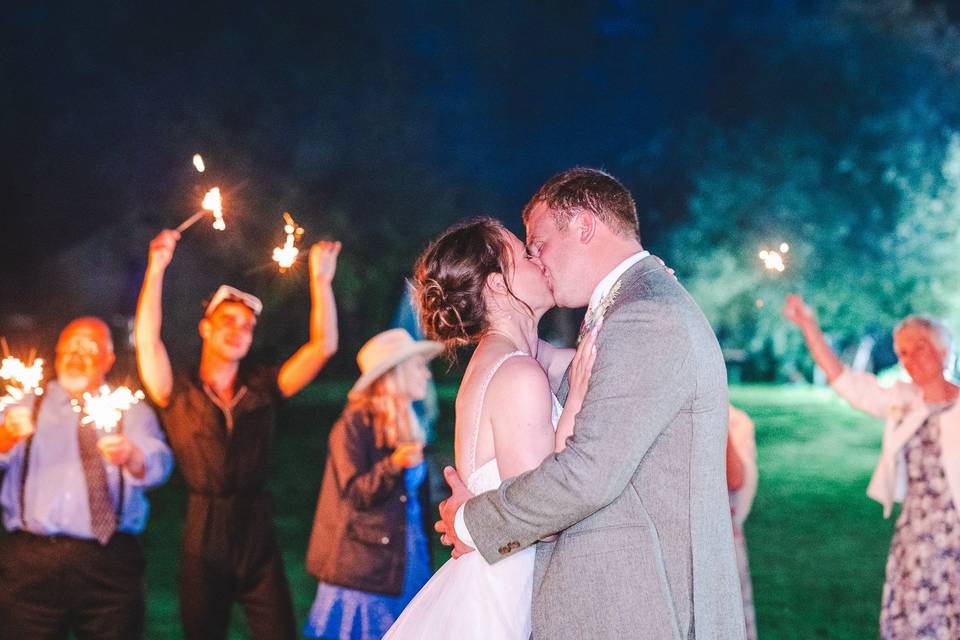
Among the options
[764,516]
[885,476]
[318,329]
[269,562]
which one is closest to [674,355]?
[318,329]

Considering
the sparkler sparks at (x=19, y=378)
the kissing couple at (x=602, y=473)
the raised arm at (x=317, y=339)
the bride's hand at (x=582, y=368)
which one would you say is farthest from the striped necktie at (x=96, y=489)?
the bride's hand at (x=582, y=368)

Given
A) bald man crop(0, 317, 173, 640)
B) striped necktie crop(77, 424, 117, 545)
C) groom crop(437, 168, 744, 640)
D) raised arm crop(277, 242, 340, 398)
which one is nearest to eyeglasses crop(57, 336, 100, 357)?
bald man crop(0, 317, 173, 640)

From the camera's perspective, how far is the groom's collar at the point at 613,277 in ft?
7.64

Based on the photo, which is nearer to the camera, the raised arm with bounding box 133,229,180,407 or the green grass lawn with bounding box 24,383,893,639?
the raised arm with bounding box 133,229,180,407

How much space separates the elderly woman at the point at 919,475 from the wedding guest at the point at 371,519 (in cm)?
231

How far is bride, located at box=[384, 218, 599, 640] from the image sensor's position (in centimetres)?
243

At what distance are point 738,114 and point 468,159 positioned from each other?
8759 mm

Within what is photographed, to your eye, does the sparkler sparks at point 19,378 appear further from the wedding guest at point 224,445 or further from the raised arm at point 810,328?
the raised arm at point 810,328

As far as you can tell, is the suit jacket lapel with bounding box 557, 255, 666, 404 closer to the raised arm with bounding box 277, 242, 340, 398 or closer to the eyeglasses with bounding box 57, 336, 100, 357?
the raised arm with bounding box 277, 242, 340, 398

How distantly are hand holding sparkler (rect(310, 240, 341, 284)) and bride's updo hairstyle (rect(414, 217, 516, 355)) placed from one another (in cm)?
151

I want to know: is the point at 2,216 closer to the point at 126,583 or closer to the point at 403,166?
the point at 403,166

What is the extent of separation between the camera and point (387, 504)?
4.51m

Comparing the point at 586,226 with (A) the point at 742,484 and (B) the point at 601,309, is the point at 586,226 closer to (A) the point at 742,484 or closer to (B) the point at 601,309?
(B) the point at 601,309

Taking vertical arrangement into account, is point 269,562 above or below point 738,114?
below
